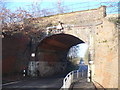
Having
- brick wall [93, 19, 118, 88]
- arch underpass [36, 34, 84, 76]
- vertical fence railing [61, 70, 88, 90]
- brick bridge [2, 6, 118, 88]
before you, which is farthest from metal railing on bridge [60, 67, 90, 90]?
arch underpass [36, 34, 84, 76]

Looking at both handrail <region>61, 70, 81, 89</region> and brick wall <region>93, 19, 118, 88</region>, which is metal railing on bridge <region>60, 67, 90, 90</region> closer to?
handrail <region>61, 70, 81, 89</region>

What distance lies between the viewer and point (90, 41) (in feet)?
56.1

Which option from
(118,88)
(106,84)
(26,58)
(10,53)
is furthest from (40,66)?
Result: (118,88)

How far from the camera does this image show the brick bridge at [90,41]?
11.6 m

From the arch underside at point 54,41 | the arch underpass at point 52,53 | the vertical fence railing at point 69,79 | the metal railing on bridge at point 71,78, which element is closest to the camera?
the vertical fence railing at point 69,79

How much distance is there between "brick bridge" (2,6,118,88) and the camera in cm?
1156

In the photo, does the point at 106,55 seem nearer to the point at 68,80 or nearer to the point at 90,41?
the point at 68,80

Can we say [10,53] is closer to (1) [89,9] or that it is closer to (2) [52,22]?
(2) [52,22]

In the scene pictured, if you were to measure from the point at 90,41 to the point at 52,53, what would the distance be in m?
8.74

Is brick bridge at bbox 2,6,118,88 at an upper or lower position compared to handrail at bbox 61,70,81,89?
upper

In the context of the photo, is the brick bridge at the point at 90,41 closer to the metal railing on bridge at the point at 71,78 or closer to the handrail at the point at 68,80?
the metal railing on bridge at the point at 71,78

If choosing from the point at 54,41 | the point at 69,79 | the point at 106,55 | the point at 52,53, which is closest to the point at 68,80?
the point at 69,79

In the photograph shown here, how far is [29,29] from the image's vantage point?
20.0 metres

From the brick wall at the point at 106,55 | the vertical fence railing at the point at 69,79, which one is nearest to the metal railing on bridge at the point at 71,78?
the vertical fence railing at the point at 69,79
